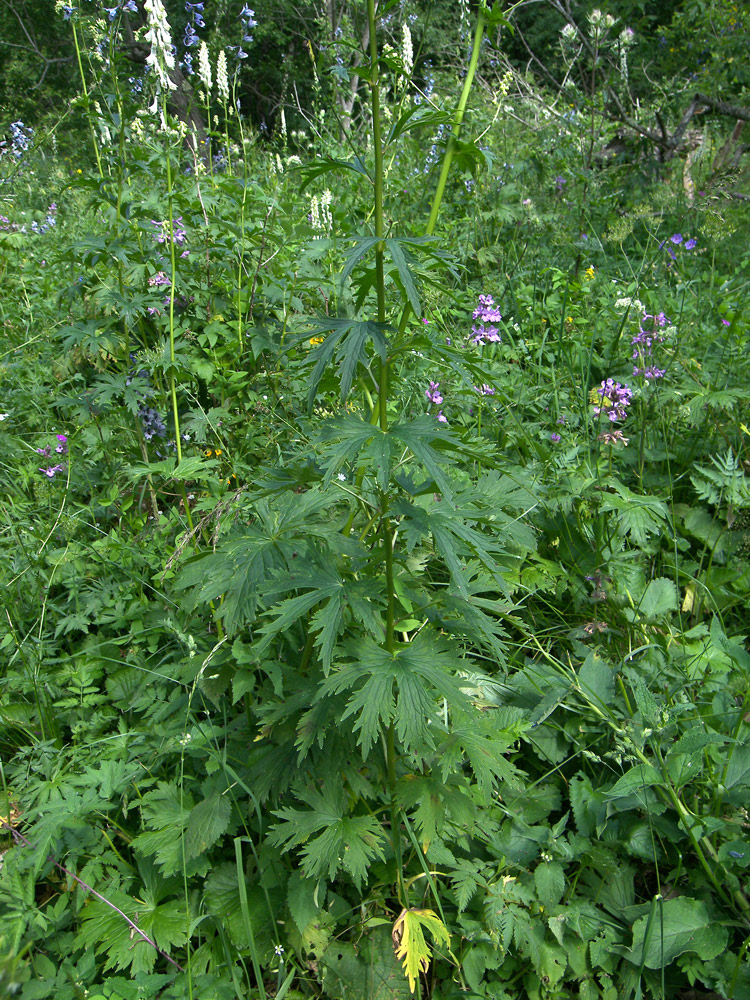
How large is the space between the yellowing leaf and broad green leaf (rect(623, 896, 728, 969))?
16.4 inches

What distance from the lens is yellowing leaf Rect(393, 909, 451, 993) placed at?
128 cm

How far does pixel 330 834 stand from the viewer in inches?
50.9

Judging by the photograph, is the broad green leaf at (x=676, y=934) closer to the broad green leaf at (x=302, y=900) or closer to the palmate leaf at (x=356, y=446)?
the broad green leaf at (x=302, y=900)

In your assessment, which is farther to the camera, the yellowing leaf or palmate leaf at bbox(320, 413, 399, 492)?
the yellowing leaf

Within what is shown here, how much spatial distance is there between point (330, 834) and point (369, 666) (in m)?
0.41

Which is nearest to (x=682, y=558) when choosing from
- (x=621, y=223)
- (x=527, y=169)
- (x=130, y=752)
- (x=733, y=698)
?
(x=733, y=698)

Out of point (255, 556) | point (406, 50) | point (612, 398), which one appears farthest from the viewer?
point (406, 50)

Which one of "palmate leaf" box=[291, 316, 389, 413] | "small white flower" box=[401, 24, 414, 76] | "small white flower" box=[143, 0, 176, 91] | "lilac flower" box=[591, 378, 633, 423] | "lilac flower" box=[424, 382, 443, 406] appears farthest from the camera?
"small white flower" box=[401, 24, 414, 76]

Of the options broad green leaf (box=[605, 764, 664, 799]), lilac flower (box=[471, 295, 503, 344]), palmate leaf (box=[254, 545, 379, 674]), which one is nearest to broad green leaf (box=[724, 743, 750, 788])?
broad green leaf (box=[605, 764, 664, 799])

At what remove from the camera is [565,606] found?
6.72 feet

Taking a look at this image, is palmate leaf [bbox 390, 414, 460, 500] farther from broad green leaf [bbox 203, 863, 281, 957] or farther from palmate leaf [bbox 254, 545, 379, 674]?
broad green leaf [bbox 203, 863, 281, 957]

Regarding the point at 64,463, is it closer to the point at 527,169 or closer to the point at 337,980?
the point at 337,980

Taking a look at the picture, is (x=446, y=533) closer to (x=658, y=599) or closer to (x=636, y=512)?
(x=636, y=512)

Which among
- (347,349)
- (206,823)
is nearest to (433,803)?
(206,823)
